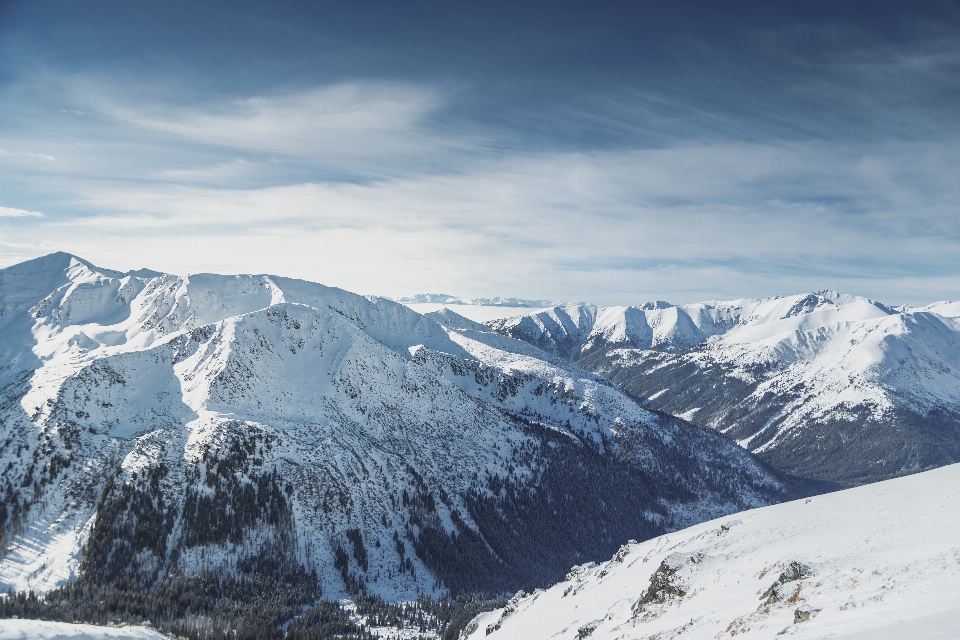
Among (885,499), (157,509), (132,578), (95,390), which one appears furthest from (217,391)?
(885,499)

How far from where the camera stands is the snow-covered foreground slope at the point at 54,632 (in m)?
73.4

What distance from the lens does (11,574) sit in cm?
12988

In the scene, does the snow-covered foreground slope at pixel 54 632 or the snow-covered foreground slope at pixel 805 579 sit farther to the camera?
the snow-covered foreground slope at pixel 54 632

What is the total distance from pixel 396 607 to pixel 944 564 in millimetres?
149757

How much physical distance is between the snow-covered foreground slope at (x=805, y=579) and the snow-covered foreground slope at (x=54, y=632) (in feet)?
224

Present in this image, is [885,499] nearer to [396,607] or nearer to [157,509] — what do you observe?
[396,607]

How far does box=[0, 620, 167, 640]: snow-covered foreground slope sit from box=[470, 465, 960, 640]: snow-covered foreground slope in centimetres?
6826

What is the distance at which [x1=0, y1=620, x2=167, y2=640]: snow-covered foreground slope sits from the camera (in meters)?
73.4

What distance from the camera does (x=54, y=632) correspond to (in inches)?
3041

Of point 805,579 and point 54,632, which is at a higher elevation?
point 805,579

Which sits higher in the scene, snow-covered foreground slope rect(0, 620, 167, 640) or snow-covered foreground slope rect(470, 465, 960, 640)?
snow-covered foreground slope rect(470, 465, 960, 640)

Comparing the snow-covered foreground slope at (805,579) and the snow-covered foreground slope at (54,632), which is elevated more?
the snow-covered foreground slope at (805,579)

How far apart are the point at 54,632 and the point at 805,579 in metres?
99.8

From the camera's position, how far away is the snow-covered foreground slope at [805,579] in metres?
27.9
